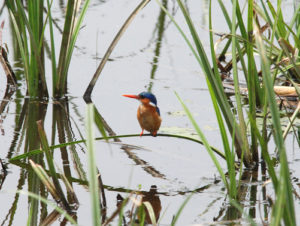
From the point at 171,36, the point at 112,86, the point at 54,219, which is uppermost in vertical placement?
the point at 171,36

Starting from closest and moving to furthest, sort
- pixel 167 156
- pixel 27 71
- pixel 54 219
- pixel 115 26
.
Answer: pixel 54 219 → pixel 167 156 → pixel 27 71 → pixel 115 26

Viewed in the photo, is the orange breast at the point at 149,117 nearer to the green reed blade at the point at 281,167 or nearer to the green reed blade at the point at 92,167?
the green reed blade at the point at 281,167

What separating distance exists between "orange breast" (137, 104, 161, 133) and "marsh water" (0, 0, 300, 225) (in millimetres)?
199

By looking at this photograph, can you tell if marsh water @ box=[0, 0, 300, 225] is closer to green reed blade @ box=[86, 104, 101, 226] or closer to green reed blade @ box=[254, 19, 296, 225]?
green reed blade @ box=[86, 104, 101, 226]

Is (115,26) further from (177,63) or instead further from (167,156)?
(167,156)

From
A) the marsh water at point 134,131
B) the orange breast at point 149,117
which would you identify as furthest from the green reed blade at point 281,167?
the orange breast at point 149,117

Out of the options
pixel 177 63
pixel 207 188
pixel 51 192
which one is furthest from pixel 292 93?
pixel 51 192

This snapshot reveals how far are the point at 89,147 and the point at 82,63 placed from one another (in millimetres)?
3955

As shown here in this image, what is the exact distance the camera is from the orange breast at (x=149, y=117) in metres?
3.99

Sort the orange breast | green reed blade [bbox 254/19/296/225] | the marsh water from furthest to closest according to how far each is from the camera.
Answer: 1. the orange breast
2. the marsh water
3. green reed blade [bbox 254/19/296/225]

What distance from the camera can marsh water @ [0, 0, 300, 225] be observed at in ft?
10.8

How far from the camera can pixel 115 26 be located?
691 cm

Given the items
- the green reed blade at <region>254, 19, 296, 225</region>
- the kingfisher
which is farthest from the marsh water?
the green reed blade at <region>254, 19, 296, 225</region>

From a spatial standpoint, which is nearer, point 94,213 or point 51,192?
point 94,213
